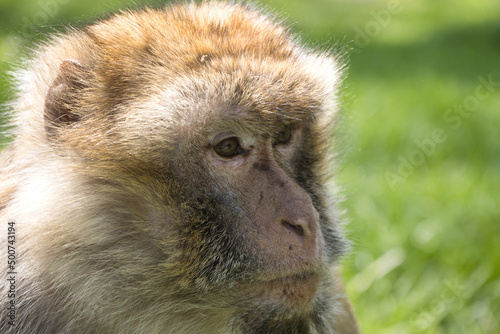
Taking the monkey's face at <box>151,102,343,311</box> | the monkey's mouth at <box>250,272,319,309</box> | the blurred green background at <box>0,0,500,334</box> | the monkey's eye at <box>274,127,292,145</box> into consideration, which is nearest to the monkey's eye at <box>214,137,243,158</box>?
the monkey's face at <box>151,102,343,311</box>

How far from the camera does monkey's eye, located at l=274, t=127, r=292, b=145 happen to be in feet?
8.47

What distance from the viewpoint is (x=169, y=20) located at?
103 inches

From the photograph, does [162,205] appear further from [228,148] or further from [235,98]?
[235,98]

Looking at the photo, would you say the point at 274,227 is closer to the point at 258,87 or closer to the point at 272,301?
the point at 272,301

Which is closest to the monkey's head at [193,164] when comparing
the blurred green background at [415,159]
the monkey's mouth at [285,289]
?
the monkey's mouth at [285,289]

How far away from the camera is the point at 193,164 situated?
2299mm

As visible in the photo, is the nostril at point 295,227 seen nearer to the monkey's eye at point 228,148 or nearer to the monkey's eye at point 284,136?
the monkey's eye at point 228,148

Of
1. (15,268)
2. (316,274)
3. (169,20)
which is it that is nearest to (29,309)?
(15,268)

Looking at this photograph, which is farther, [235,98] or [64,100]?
[64,100]

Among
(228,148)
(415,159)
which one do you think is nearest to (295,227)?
(228,148)

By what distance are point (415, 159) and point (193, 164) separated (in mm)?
3700

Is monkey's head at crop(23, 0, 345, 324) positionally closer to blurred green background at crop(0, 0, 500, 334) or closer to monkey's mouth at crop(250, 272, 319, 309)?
monkey's mouth at crop(250, 272, 319, 309)

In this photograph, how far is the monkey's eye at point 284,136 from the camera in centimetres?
258

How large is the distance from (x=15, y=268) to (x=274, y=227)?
0.93 m
